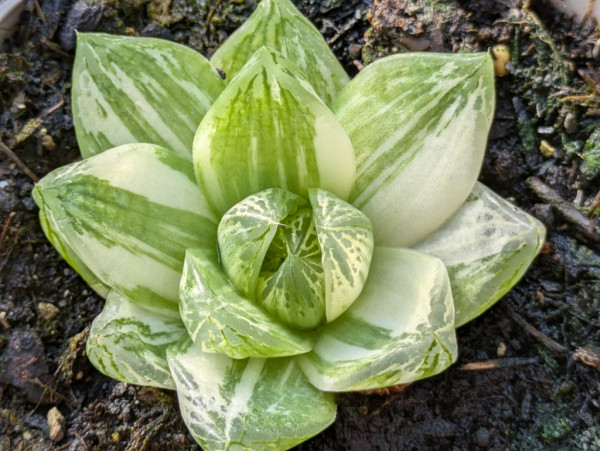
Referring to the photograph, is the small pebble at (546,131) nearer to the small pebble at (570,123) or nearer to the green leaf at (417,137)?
the small pebble at (570,123)

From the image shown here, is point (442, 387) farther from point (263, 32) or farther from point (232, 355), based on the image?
point (263, 32)

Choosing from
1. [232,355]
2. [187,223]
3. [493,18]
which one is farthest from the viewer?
[493,18]

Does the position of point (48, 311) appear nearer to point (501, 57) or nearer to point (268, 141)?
point (268, 141)

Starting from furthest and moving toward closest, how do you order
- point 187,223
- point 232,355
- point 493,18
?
1. point 493,18
2. point 187,223
3. point 232,355

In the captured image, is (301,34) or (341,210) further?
(301,34)

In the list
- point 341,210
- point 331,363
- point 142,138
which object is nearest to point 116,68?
point 142,138
